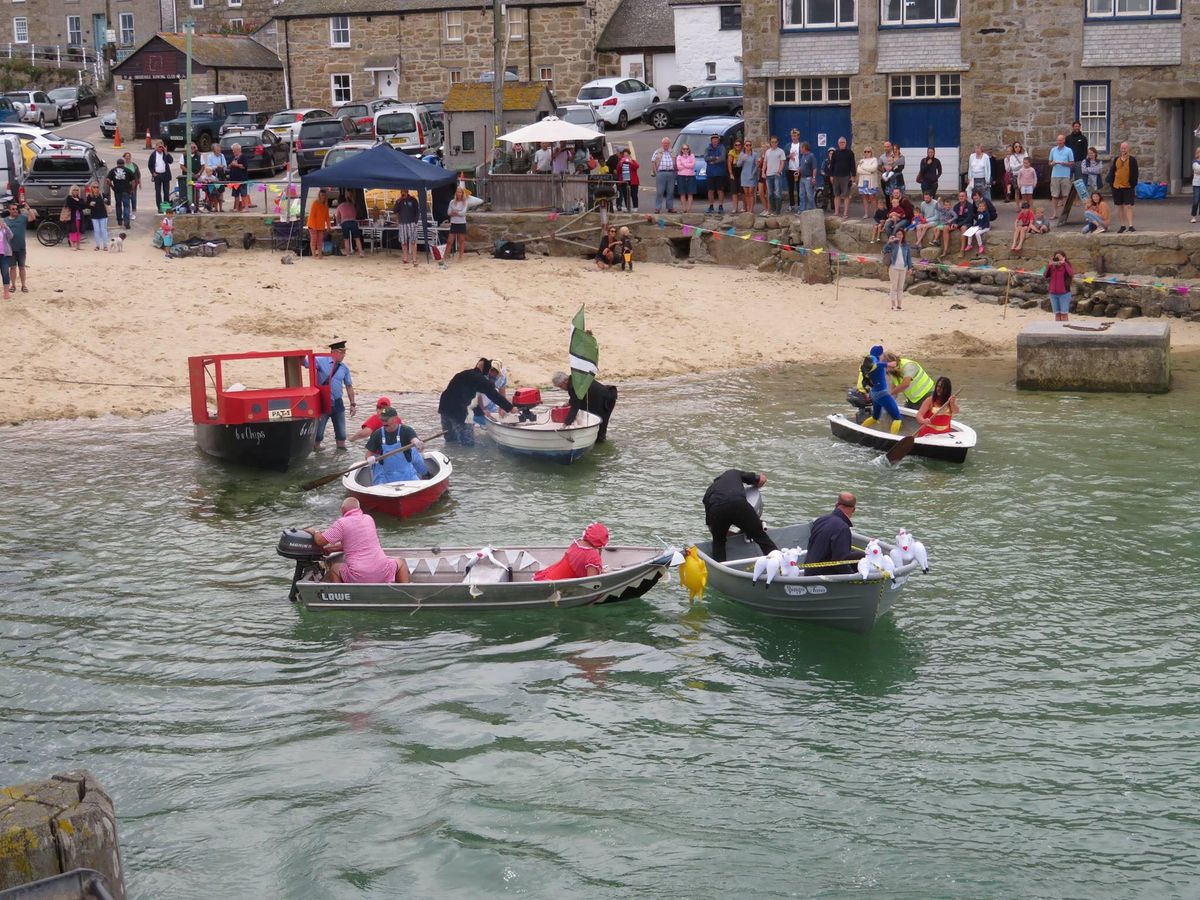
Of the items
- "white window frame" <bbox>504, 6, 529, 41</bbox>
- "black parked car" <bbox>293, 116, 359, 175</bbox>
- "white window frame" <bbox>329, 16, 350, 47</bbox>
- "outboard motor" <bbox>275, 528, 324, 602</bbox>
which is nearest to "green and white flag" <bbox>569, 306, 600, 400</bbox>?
"outboard motor" <bbox>275, 528, 324, 602</bbox>

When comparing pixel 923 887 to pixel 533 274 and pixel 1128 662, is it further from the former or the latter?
pixel 533 274

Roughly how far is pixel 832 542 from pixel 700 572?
146cm

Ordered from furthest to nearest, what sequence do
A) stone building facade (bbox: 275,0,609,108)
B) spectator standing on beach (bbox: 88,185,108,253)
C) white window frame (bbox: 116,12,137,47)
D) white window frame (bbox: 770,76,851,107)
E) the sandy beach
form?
white window frame (bbox: 116,12,137,47) → stone building facade (bbox: 275,0,609,108) → white window frame (bbox: 770,76,851,107) → spectator standing on beach (bbox: 88,185,108,253) → the sandy beach

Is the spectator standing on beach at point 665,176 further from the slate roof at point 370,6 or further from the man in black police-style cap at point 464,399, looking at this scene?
the slate roof at point 370,6

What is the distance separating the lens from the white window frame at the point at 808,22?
36.6 meters

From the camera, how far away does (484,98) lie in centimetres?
4038

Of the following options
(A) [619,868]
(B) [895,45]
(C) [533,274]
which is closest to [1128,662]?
(A) [619,868]

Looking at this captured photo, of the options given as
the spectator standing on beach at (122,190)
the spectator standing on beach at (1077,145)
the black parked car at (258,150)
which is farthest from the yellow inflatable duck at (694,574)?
the black parked car at (258,150)

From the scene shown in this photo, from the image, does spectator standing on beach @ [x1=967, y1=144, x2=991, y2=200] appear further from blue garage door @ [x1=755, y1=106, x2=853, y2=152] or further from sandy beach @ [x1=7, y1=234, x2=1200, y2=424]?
blue garage door @ [x1=755, y1=106, x2=853, y2=152]

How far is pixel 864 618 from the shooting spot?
15.4 meters

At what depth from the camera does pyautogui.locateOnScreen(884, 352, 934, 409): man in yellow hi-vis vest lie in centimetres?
2278

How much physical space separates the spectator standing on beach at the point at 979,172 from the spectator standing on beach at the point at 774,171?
4.23m

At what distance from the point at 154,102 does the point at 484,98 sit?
20.7 meters

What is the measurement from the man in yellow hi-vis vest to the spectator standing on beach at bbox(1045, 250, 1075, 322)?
7.10 metres
